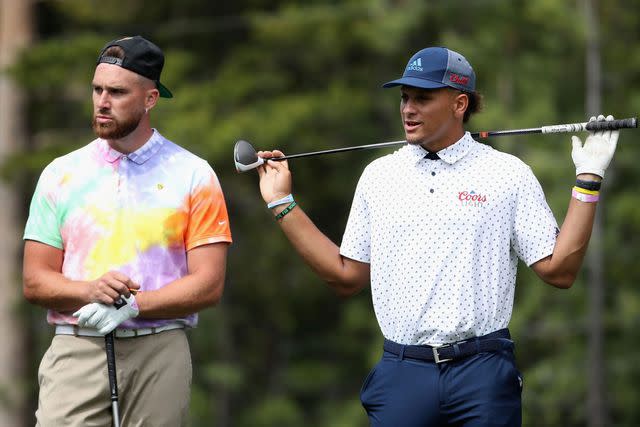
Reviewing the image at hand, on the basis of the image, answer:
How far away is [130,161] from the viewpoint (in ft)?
17.5

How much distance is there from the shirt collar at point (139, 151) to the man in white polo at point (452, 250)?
0.78 m

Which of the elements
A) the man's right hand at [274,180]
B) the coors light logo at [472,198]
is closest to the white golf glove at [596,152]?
the coors light logo at [472,198]

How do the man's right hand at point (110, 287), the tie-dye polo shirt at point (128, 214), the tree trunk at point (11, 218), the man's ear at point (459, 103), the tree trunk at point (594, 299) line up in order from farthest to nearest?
the tree trunk at point (11, 218) < the tree trunk at point (594, 299) < the man's ear at point (459, 103) < the tie-dye polo shirt at point (128, 214) < the man's right hand at point (110, 287)

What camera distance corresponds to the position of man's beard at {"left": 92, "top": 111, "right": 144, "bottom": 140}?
523 centimetres

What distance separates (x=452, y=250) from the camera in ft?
16.6

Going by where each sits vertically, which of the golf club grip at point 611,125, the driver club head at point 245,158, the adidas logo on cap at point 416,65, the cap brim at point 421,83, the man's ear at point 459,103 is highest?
the adidas logo on cap at point 416,65

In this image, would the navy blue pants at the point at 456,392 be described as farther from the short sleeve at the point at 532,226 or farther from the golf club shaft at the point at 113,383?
the golf club shaft at the point at 113,383

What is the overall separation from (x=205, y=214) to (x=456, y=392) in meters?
1.09

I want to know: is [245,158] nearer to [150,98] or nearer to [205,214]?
[205,214]

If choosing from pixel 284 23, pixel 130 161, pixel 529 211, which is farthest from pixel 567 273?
pixel 284 23

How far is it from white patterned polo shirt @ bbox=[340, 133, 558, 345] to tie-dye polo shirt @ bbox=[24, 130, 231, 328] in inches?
24.6

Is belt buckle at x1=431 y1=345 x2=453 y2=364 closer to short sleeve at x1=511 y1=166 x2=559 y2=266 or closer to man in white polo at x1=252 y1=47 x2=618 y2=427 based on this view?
man in white polo at x1=252 y1=47 x2=618 y2=427

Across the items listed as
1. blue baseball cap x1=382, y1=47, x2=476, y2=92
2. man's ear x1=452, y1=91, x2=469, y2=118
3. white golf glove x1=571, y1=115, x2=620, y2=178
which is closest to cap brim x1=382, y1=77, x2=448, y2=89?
blue baseball cap x1=382, y1=47, x2=476, y2=92

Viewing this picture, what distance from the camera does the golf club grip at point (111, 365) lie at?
5.12 metres
